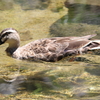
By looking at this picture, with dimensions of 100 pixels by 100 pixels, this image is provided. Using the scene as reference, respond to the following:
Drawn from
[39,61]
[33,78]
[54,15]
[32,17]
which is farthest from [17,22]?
[33,78]

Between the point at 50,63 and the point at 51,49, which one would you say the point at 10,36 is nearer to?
the point at 51,49

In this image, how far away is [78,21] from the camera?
10.1 m

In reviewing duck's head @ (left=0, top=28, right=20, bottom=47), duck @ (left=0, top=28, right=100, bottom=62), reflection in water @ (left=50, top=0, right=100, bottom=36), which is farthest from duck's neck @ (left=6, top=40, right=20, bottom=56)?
reflection in water @ (left=50, top=0, right=100, bottom=36)

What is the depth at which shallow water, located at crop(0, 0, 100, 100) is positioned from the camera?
4.55 m

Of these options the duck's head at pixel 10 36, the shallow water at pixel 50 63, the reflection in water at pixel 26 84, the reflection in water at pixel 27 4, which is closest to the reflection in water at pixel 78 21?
the shallow water at pixel 50 63

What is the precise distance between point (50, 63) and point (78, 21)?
3519mm

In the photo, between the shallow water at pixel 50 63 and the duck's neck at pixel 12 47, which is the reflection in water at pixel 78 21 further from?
the duck's neck at pixel 12 47

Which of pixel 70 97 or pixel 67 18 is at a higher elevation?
pixel 70 97

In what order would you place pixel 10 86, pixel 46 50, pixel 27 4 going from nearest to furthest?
1. pixel 10 86
2. pixel 46 50
3. pixel 27 4

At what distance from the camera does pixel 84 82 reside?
16.0 ft

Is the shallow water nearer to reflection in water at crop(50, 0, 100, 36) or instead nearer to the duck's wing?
reflection in water at crop(50, 0, 100, 36)

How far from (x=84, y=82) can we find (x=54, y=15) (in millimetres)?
6760

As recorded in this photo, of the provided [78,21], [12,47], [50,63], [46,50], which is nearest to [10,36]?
[12,47]

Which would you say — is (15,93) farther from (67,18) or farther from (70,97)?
(67,18)
